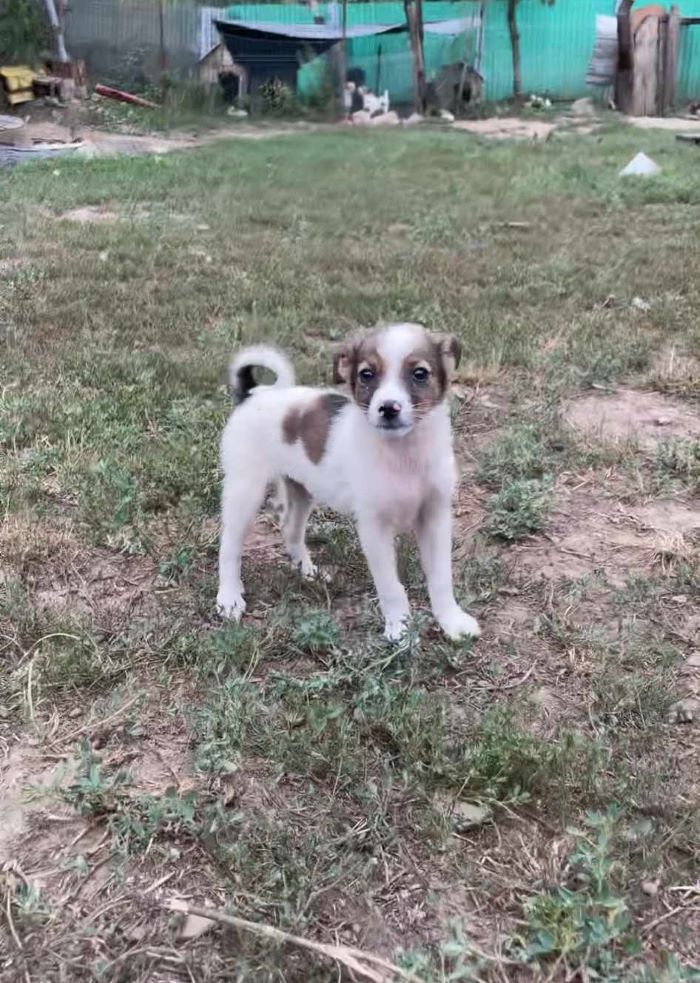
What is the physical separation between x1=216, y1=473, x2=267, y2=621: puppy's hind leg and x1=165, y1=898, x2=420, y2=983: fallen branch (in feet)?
3.84

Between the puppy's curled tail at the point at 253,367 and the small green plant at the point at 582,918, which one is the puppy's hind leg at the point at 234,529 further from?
the small green plant at the point at 582,918

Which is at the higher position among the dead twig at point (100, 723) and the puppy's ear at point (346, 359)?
the puppy's ear at point (346, 359)

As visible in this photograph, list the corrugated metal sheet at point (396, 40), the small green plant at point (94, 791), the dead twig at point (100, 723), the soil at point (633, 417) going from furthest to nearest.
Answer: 1. the corrugated metal sheet at point (396, 40)
2. the soil at point (633, 417)
3. the dead twig at point (100, 723)
4. the small green plant at point (94, 791)

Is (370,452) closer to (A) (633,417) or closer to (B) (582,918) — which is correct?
(B) (582,918)

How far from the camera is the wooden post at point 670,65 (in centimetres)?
1748

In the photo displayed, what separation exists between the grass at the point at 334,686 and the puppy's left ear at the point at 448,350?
30.7 inches

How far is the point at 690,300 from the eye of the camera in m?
6.07

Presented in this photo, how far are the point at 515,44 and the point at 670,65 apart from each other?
3.15m

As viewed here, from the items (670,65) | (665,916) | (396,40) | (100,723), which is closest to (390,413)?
(100,723)

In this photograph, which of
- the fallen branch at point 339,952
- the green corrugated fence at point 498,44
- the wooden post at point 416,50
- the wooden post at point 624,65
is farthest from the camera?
the wooden post at point 624,65

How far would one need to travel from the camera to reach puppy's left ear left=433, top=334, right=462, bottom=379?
2.58 meters

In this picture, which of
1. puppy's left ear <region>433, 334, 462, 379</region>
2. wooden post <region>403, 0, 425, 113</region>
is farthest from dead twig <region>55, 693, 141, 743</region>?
wooden post <region>403, 0, 425, 113</region>

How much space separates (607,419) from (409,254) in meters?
3.42

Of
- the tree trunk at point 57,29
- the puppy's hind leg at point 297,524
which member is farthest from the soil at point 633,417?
the tree trunk at point 57,29
